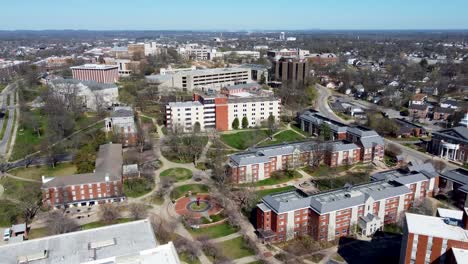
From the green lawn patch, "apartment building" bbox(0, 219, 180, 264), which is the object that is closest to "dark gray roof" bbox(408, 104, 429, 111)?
the green lawn patch

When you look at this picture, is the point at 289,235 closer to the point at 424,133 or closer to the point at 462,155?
the point at 462,155

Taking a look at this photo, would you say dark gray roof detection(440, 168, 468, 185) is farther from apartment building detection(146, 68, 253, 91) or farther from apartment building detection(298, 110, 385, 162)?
apartment building detection(146, 68, 253, 91)

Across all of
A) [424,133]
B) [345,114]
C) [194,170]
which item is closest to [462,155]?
[424,133]

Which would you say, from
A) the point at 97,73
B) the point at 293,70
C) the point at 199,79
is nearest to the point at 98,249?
the point at 199,79

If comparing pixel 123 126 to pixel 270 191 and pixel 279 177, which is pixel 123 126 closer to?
pixel 279 177

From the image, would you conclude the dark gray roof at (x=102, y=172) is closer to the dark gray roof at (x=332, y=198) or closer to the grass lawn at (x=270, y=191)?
the grass lawn at (x=270, y=191)

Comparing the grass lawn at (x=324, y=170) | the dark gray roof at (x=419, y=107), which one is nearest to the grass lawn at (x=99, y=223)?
the grass lawn at (x=324, y=170)
